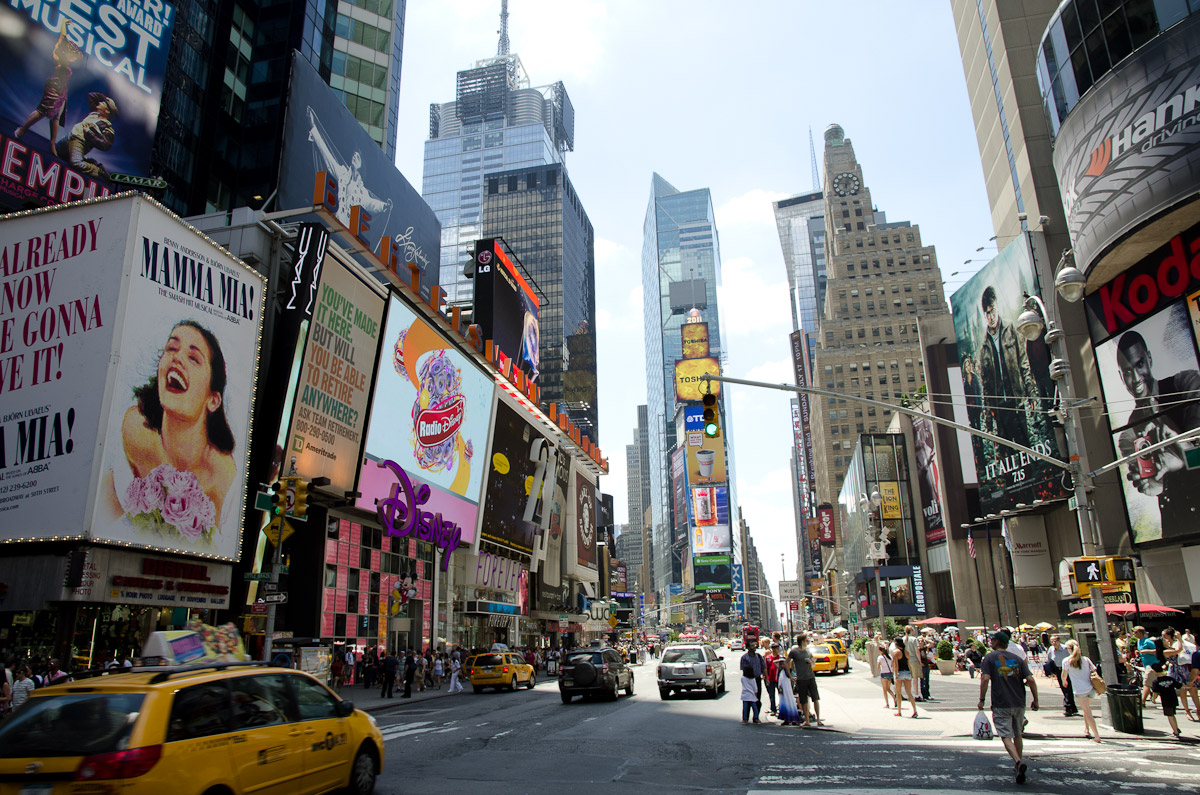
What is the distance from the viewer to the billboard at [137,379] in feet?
70.4

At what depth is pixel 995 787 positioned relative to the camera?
9422 mm

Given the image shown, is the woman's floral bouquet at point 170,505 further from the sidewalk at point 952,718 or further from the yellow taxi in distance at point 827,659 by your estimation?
the yellow taxi in distance at point 827,659

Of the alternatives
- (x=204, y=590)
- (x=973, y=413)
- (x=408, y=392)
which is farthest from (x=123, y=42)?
(x=973, y=413)

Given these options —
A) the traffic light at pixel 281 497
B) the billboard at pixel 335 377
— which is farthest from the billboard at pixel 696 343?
the traffic light at pixel 281 497

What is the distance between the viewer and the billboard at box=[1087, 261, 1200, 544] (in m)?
31.9

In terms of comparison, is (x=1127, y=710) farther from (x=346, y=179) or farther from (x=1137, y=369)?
(x=346, y=179)

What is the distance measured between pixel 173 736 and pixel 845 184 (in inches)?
6182

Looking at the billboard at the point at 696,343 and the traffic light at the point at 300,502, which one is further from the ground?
the billboard at the point at 696,343

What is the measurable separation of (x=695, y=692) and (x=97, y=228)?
2372cm

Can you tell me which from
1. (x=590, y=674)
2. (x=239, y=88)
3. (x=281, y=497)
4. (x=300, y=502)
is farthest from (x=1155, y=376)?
(x=239, y=88)

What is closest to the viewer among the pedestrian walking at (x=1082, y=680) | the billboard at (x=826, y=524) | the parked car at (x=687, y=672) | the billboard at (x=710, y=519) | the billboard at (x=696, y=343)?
the pedestrian walking at (x=1082, y=680)

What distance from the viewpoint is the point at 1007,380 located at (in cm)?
5022

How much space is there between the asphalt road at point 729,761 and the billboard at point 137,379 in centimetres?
1053

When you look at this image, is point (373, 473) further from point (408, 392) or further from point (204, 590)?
point (204, 590)
